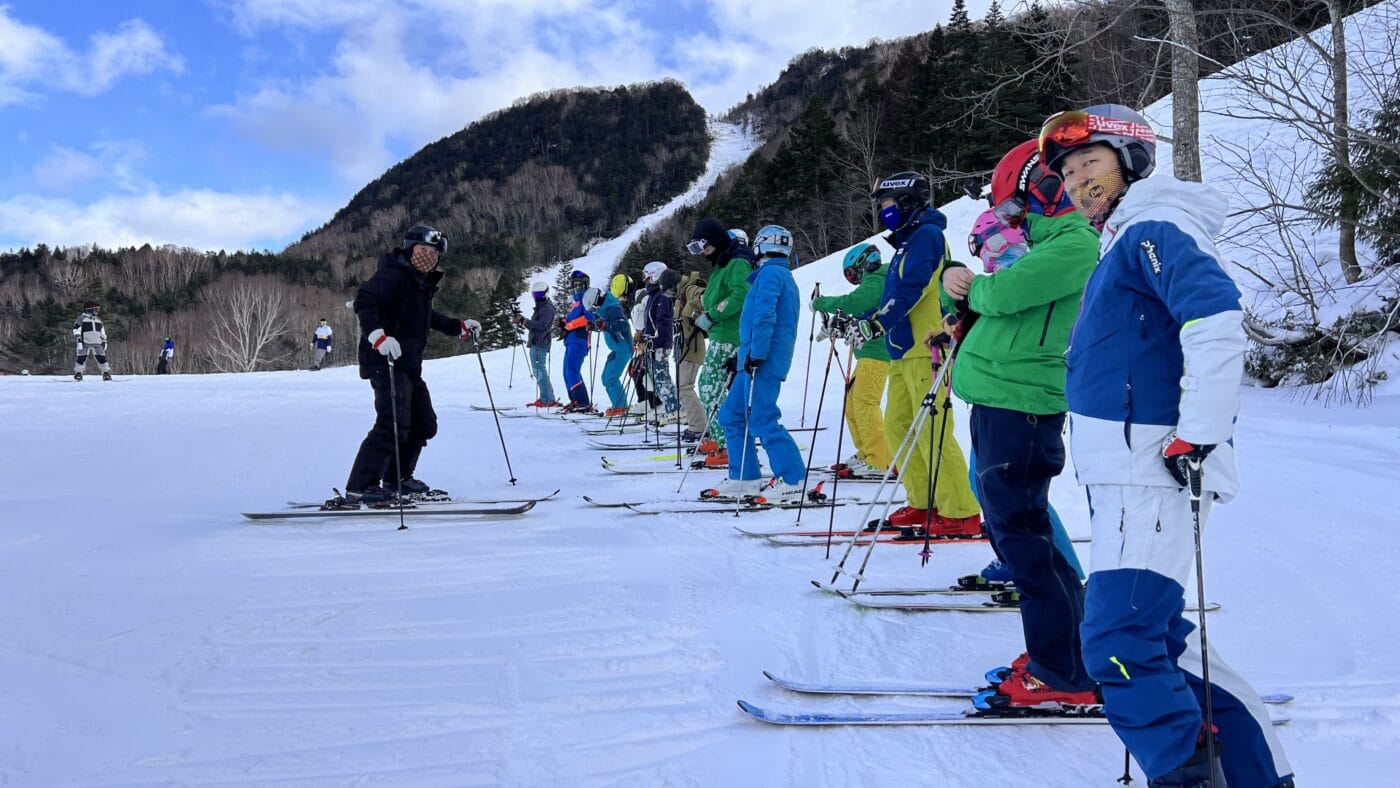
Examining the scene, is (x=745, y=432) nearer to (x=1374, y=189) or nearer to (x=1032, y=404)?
(x=1032, y=404)

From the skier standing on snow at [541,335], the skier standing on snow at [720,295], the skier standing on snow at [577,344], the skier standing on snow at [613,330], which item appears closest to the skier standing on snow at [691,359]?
the skier standing on snow at [720,295]

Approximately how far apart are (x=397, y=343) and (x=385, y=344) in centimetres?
19

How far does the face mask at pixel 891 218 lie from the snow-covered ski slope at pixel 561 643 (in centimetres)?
187

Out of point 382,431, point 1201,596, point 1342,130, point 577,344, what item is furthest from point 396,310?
point 1342,130

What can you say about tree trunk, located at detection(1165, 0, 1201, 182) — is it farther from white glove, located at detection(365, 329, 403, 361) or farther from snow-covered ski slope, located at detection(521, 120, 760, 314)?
snow-covered ski slope, located at detection(521, 120, 760, 314)

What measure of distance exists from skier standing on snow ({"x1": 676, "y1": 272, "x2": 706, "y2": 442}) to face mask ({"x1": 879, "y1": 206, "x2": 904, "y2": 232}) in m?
4.17

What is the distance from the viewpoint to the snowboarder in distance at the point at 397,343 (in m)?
5.68

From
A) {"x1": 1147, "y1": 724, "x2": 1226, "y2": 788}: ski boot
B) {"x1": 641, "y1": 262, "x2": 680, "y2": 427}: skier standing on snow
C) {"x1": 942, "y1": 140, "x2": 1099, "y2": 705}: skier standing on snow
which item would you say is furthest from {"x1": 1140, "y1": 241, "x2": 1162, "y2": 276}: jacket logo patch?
{"x1": 641, "y1": 262, "x2": 680, "y2": 427}: skier standing on snow

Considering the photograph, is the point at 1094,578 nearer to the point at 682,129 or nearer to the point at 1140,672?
the point at 1140,672

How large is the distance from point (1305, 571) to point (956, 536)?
167 cm

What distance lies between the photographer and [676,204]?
94125 millimetres

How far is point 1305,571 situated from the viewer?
3934mm

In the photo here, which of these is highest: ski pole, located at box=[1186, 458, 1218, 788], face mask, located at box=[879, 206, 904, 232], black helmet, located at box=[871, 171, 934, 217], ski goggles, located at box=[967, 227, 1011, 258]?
black helmet, located at box=[871, 171, 934, 217]

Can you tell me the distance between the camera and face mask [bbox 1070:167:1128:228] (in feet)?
7.05
